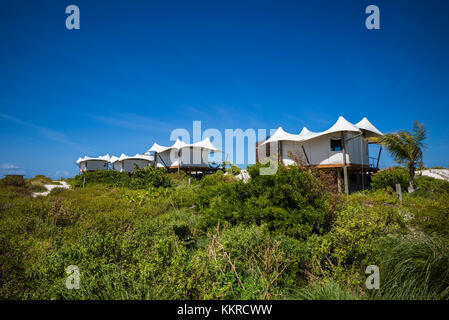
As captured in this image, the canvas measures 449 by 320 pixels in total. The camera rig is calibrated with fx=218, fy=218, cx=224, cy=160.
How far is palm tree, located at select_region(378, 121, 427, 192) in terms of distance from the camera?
14.7 m

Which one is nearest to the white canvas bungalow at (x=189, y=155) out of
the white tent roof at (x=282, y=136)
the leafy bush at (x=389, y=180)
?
the white tent roof at (x=282, y=136)

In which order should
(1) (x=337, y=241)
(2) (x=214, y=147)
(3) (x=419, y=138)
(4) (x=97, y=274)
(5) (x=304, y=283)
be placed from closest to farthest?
1. (4) (x=97, y=274)
2. (5) (x=304, y=283)
3. (1) (x=337, y=241)
4. (3) (x=419, y=138)
5. (2) (x=214, y=147)

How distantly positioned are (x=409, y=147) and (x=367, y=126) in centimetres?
479

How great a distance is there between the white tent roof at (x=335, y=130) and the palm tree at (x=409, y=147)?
8.16ft

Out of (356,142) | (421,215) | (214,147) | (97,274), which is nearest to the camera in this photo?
(97,274)

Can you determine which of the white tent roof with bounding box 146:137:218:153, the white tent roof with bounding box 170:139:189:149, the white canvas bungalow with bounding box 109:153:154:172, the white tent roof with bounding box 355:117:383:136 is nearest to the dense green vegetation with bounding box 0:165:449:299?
the white tent roof with bounding box 355:117:383:136

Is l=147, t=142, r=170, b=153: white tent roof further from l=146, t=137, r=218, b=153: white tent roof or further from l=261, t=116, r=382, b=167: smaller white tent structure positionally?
l=261, t=116, r=382, b=167: smaller white tent structure

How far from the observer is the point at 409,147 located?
48.7 feet

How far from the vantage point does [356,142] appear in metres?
18.2
